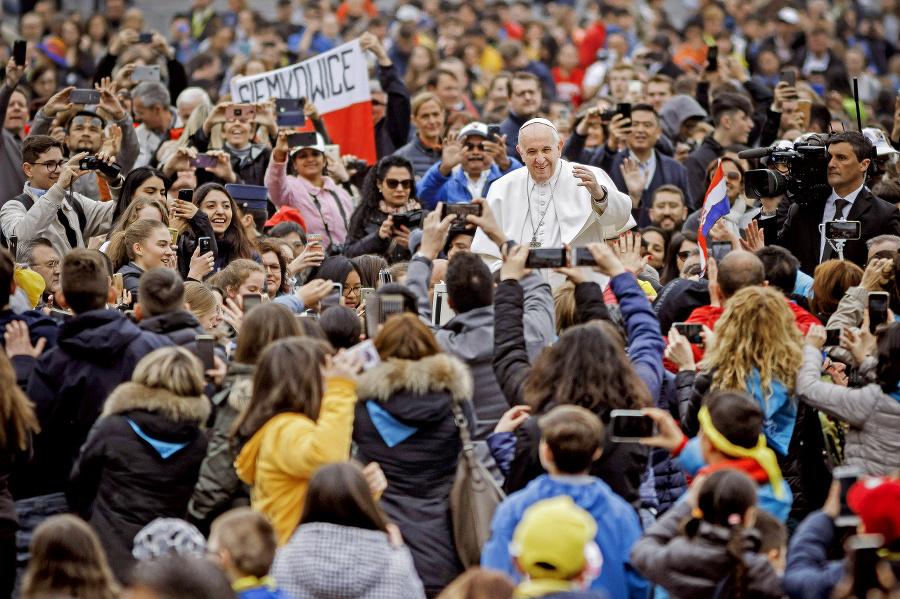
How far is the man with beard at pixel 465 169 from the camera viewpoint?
9758 mm

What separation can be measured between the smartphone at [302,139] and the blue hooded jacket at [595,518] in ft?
20.1

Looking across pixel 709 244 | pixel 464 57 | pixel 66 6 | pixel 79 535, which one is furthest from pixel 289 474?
pixel 66 6

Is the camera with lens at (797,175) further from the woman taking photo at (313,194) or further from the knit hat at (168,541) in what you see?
the knit hat at (168,541)

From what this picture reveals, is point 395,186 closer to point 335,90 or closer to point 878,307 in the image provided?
point 335,90

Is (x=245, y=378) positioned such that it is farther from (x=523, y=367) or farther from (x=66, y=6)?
(x=66, y=6)

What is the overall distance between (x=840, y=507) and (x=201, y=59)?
12253 millimetres

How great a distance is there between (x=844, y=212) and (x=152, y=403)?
5.24 metres

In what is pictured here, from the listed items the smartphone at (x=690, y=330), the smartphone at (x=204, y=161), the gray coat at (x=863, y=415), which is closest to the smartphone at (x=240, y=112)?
the smartphone at (x=204, y=161)

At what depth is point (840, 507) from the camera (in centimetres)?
414

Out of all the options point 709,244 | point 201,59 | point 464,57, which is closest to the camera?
point 709,244

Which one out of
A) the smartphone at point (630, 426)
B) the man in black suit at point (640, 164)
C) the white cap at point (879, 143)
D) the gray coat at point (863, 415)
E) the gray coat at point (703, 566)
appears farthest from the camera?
the man in black suit at point (640, 164)

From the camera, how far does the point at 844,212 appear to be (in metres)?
8.43

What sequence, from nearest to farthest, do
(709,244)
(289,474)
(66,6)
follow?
1. (289,474)
2. (709,244)
3. (66,6)

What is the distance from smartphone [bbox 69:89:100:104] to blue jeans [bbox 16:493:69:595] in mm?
5047
